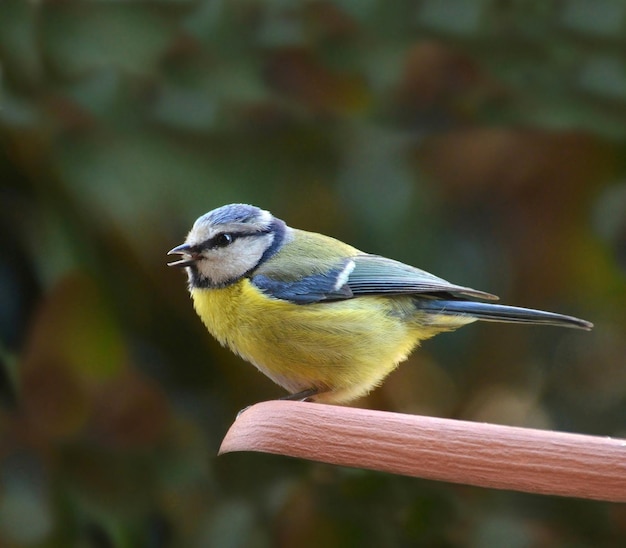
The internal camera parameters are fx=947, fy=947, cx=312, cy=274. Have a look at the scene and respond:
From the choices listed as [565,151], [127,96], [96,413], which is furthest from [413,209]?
[96,413]

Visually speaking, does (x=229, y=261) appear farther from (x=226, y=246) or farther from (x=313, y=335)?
(x=313, y=335)

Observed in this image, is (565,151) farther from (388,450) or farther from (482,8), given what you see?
(388,450)

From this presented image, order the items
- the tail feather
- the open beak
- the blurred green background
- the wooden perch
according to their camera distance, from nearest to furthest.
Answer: the wooden perch, the tail feather, the open beak, the blurred green background

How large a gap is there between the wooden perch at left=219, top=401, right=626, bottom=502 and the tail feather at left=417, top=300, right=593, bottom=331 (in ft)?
1.05

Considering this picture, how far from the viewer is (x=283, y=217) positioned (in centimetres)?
157

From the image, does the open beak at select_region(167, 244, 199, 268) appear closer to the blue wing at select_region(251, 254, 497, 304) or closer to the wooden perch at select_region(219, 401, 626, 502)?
the blue wing at select_region(251, 254, 497, 304)

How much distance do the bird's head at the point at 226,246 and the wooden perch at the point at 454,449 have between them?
1.27ft

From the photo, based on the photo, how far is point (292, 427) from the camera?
798 millimetres

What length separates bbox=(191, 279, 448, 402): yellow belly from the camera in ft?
3.76

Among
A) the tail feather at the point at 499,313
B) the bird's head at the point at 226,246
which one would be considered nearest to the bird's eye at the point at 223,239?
the bird's head at the point at 226,246

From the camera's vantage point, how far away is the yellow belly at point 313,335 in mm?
1145

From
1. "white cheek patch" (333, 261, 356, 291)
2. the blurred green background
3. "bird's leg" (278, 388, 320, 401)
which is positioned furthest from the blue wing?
the blurred green background

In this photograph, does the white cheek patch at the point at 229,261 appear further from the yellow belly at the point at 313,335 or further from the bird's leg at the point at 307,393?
the bird's leg at the point at 307,393

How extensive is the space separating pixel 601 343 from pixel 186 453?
73cm
